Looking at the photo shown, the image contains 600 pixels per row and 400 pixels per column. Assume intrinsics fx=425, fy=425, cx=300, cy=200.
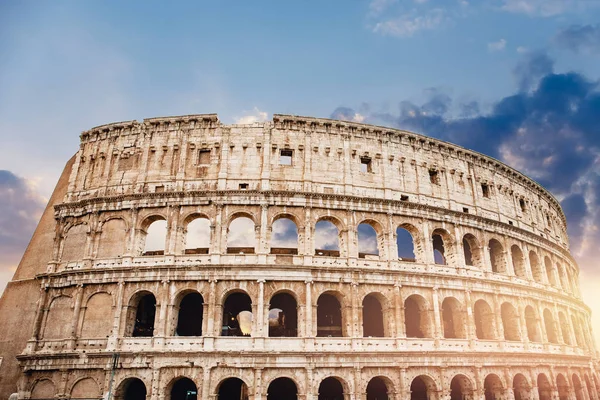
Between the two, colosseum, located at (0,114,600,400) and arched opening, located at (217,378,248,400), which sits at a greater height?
colosseum, located at (0,114,600,400)

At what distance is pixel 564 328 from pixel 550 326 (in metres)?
1.56

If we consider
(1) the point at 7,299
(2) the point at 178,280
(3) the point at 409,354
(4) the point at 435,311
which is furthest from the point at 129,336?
(4) the point at 435,311

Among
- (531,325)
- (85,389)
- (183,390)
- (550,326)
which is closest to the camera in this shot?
(85,389)

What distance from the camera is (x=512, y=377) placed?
25422 millimetres

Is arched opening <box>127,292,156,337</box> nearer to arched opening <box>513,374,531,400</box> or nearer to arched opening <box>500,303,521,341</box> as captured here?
arched opening <box>500,303,521,341</box>

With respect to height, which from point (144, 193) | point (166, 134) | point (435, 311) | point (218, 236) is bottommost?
point (435, 311)

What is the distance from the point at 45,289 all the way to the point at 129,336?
603 centimetres

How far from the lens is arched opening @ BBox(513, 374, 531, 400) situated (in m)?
26.2

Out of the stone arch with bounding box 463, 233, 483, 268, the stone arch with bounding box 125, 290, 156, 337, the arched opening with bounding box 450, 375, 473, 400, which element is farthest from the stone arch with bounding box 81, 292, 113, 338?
the stone arch with bounding box 463, 233, 483, 268

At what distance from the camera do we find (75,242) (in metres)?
24.8

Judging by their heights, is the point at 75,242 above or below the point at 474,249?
below

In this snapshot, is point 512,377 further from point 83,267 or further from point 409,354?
point 83,267

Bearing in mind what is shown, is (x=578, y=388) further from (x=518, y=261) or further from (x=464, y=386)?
(x=464, y=386)

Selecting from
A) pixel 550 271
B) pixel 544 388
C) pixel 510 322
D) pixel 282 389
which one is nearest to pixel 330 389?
pixel 282 389
